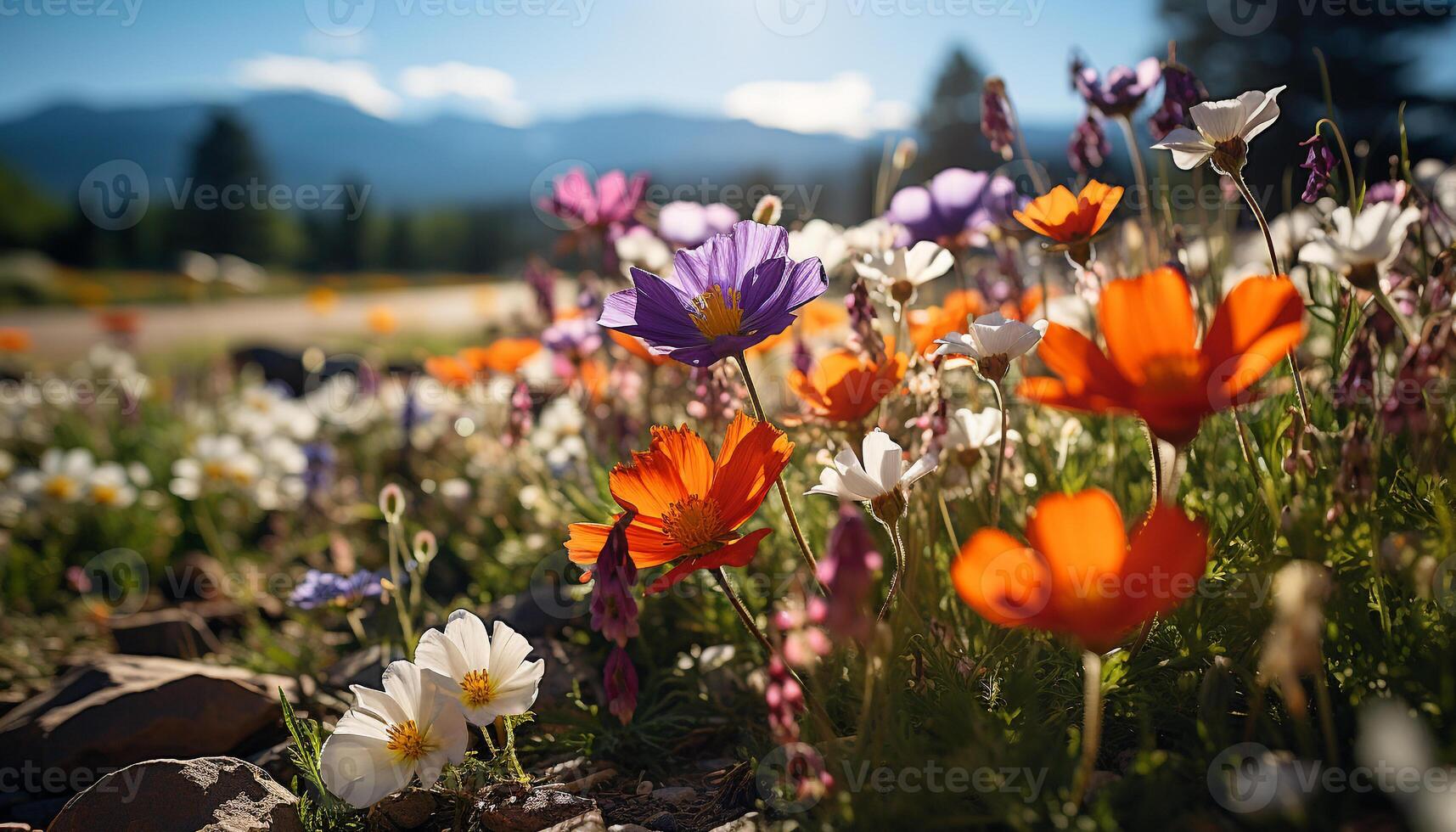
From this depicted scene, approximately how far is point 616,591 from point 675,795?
0.63m

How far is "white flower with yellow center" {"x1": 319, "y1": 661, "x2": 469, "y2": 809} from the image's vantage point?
1.44 m

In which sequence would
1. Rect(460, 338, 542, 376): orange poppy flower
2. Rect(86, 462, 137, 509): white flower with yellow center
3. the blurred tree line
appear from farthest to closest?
the blurred tree line → Rect(86, 462, 137, 509): white flower with yellow center → Rect(460, 338, 542, 376): orange poppy flower

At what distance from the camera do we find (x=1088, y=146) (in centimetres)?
218

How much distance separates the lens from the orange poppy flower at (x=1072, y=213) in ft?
5.16

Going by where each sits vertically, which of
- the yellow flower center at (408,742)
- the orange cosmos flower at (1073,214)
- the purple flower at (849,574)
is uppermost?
the orange cosmos flower at (1073,214)

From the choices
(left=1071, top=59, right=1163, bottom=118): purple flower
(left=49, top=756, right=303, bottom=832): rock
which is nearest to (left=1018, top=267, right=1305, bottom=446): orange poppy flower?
(left=1071, top=59, right=1163, bottom=118): purple flower

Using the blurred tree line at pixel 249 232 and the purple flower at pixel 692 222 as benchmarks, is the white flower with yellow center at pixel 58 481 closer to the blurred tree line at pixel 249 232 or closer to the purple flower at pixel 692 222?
the purple flower at pixel 692 222

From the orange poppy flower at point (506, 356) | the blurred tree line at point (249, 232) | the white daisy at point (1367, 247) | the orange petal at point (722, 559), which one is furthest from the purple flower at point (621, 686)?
the blurred tree line at point (249, 232)

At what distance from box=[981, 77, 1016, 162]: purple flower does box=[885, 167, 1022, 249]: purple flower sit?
0.27 feet

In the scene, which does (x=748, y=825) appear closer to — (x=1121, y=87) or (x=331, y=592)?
(x=331, y=592)

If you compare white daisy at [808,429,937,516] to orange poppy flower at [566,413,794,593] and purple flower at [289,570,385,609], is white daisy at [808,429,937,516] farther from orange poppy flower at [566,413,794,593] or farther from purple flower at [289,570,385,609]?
purple flower at [289,570,385,609]

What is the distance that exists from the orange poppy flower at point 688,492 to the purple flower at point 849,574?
1.08ft

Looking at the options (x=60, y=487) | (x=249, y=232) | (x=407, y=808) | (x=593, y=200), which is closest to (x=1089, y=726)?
(x=407, y=808)

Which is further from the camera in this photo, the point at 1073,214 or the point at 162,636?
the point at 162,636
